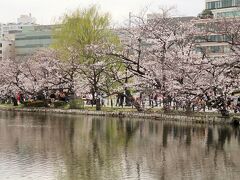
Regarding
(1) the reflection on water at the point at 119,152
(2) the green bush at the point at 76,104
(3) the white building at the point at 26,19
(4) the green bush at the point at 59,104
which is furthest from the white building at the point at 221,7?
(3) the white building at the point at 26,19

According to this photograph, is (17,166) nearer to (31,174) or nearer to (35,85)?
(31,174)

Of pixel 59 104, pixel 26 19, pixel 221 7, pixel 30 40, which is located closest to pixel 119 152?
pixel 59 104

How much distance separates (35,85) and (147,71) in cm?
1503

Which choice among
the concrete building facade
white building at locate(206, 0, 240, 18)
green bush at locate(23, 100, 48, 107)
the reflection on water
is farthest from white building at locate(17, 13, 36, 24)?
the reflection on water

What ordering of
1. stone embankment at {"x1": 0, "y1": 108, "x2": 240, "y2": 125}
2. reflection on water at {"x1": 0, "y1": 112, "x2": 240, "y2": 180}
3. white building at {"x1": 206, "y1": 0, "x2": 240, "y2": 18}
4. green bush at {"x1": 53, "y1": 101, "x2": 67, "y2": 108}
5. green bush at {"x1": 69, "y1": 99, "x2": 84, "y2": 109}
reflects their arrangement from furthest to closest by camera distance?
white building at {"x1": 206, "y1": 0, "x2": 240, "y2": 18} < green bush at {"x1": 53, "y1": 101, "x2": 67, "y2": 108} < green bush at {"x1": 69, "y1": 99, "x2": 84, "y2": 109} < stone embankment at {"x1": 0, "y1": 108, "x2": 240, "y2": 125} < reflection on water at {"x1": 0, "y1": 112, "x2": 240, "y2": 180}

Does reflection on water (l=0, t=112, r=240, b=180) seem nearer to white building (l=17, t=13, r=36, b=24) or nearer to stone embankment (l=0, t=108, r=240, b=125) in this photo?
stone embankment (l=0, t=108, r=240, b=125)

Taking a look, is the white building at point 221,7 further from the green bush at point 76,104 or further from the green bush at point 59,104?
the green bush at point 76,104

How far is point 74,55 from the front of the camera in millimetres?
44375

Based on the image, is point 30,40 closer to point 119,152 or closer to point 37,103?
point 37,103

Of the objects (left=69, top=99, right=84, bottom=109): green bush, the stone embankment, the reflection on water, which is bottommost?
the reflection on water

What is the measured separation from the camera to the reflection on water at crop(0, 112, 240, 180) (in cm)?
1489

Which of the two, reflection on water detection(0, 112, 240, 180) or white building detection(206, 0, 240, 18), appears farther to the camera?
white building detection(206, 0, 240, 18)

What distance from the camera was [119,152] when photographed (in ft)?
62.0

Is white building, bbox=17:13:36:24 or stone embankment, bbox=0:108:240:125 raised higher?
white building, bbox=17:13:36:24
